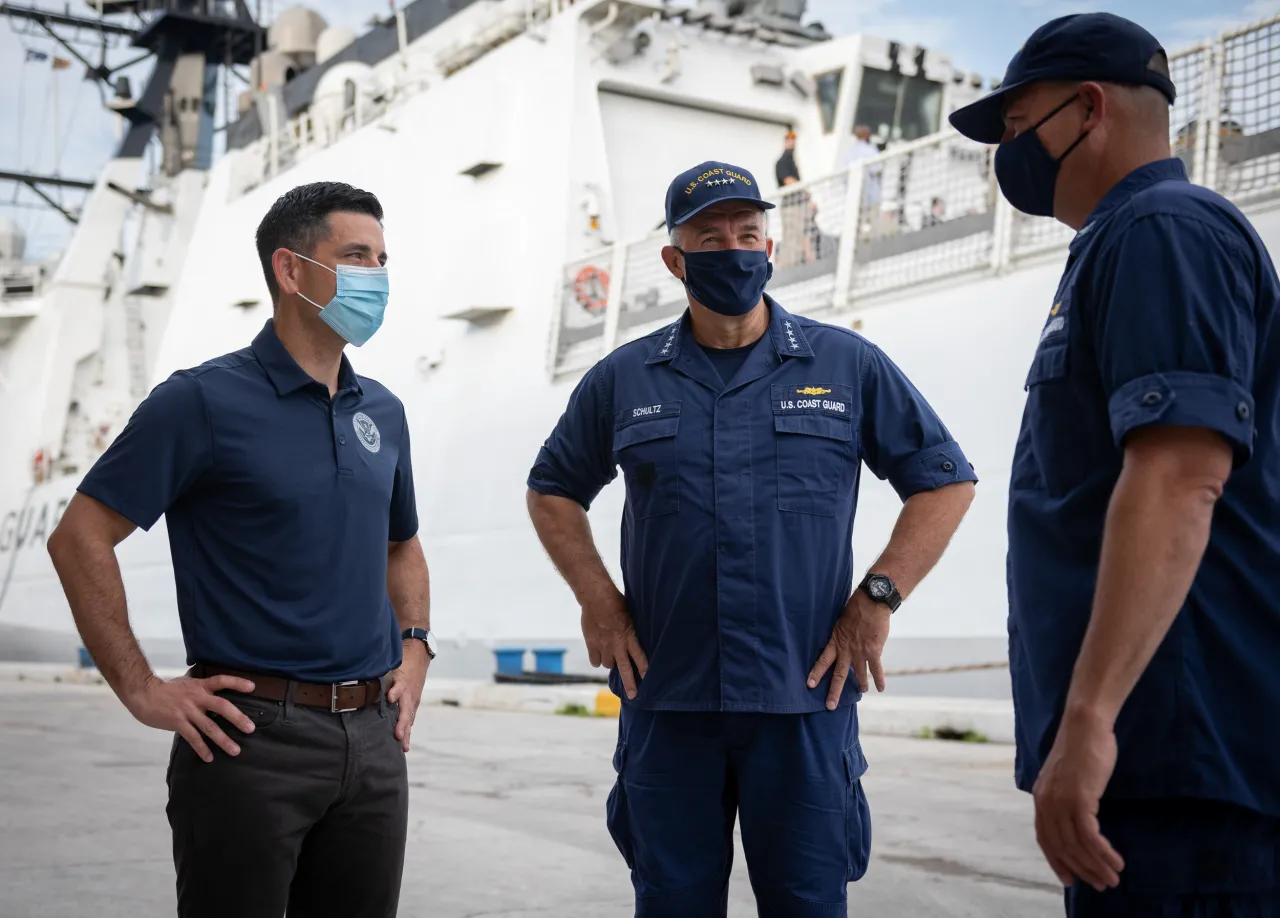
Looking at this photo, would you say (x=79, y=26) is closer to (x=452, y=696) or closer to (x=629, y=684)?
(x=452, y=696)

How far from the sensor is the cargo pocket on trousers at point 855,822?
2602 mm

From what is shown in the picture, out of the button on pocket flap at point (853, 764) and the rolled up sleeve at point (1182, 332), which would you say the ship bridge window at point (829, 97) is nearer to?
the button on pocket flap at point (853, 764)

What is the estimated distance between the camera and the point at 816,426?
2703mm

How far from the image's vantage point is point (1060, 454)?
1847 millimetres

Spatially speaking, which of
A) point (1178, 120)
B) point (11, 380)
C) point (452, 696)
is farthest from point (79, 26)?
point (1178, 120)

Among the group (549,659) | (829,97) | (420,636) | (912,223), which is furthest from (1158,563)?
(829,97)

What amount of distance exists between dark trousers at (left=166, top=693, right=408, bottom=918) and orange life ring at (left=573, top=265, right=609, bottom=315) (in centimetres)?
1116

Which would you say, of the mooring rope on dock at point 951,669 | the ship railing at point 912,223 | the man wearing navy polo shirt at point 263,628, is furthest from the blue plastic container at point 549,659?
the man wearing navy polo shirt at point 263,628

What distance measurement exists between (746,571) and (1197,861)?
1.09m

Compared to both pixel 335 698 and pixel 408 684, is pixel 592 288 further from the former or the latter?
pixel 335 698

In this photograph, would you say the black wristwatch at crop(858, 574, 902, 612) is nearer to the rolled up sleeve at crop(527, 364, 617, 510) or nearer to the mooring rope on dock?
the rolled up sleeve at crop(527, 364, 617, 510)

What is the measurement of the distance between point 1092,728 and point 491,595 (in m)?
12.7

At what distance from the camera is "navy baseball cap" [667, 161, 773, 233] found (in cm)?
277

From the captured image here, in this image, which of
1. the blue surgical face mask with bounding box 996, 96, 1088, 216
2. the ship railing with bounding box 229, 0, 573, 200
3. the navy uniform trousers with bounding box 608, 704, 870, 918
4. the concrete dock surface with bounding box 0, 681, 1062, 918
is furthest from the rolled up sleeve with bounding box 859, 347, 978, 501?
the ship railing with bounding box 229, 0, 573, 200
